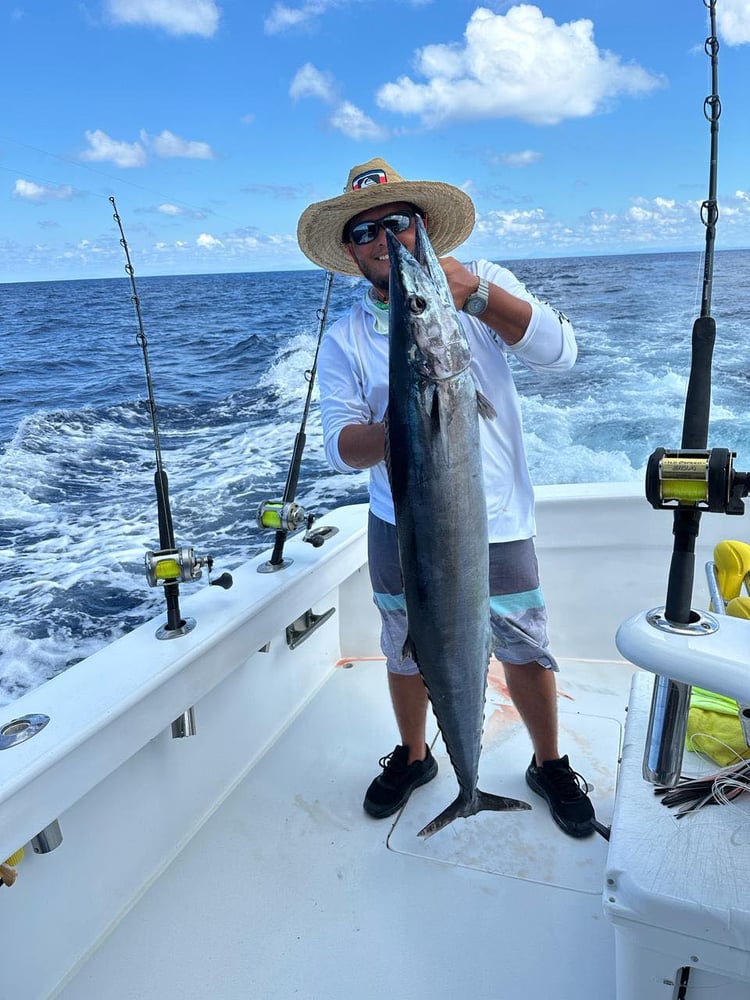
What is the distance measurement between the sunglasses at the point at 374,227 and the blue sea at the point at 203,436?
4.10 ft

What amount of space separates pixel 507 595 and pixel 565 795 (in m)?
0.61

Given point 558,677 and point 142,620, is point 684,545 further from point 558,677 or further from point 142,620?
point 142,620

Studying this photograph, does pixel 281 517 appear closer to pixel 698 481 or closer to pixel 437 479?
pixel 437 479

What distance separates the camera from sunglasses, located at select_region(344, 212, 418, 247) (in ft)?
5.20

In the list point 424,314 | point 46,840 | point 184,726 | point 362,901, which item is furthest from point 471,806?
point 424,314

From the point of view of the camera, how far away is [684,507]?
1.02 m

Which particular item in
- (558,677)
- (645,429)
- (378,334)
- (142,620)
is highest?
(378,334)

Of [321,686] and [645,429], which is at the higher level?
[645,429]

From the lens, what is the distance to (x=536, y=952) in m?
1.60

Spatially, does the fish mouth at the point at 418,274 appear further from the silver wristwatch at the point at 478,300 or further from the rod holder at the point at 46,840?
the rod holder at the point at 46,840

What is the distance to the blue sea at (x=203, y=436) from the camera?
421cm

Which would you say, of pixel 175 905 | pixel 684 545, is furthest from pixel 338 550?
pixel 684 545

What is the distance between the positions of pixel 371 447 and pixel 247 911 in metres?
1.21

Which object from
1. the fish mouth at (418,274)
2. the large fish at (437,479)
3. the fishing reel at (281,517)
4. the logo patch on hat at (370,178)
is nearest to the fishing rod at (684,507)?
the large fish at (437,479)
